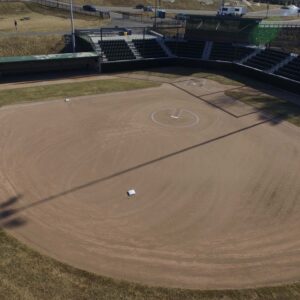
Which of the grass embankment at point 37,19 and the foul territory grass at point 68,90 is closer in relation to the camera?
the foul territory grass at point 68,90

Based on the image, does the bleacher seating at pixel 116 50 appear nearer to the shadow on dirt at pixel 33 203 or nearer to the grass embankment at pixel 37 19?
the grass embankment at pixel 37 19

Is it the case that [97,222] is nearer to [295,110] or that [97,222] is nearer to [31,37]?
[295,110]

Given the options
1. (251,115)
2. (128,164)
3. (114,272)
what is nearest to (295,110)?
(251,115)

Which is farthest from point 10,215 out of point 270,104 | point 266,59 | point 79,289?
point 266,59

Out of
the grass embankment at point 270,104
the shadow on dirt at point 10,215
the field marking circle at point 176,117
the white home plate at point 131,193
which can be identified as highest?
the grass embankment at point 270,104

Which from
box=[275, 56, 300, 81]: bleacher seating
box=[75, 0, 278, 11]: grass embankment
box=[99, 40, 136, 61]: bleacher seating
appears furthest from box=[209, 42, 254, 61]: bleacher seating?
box=[75, 0, 278, 11]: grass embankment

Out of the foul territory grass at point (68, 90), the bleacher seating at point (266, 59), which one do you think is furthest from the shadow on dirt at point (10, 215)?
the bleacher seating at point (266, 59)

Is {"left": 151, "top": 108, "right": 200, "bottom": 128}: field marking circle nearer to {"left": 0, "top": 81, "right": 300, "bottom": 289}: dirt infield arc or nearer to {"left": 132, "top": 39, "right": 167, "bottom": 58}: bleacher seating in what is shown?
{"left": 0, "top": 81, "right": 300, "bottom": 289}: dirt infield arc
